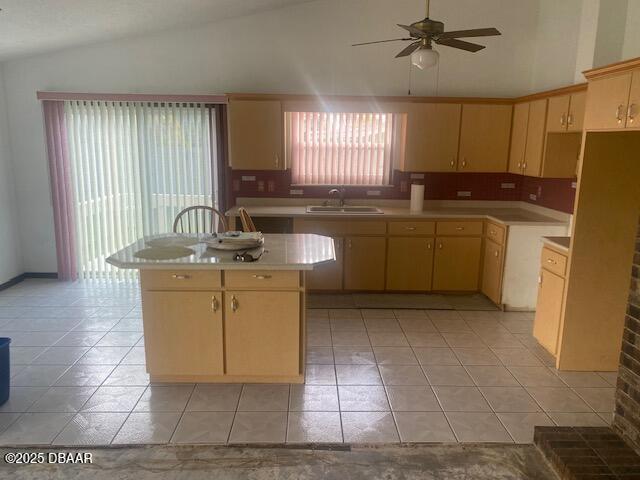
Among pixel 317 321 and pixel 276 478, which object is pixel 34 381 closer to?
pixel 276 478

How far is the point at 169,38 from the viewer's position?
4.96 m

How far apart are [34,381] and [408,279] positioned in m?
3.39

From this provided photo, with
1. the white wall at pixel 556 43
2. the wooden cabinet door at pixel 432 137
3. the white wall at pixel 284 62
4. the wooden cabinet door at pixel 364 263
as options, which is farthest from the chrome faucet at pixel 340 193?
A: the white wall at pixel 556 43

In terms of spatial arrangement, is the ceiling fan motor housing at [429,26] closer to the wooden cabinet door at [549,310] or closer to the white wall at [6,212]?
the wooden cabinet door at [549,310]

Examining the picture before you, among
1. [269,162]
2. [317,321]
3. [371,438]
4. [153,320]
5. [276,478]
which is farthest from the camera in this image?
[269,162]

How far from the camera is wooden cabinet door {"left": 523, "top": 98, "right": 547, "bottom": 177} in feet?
14.2

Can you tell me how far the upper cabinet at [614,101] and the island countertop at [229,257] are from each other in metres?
1.85

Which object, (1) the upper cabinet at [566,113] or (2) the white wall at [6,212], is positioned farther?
(2) the white wall at [6,212]

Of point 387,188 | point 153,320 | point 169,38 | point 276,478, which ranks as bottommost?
point 276,478

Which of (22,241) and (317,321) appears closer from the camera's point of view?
(317,321)

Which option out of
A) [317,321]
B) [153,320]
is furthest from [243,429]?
[317,321]

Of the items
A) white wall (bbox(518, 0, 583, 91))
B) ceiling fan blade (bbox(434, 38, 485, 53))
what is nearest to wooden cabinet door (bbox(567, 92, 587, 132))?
white wall (bbox(518, 0, 583, 91))

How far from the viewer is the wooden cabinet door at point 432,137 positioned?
16.2ft

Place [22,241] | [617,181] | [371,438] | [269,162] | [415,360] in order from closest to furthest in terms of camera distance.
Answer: [371,438] < [617,181] < [415,360] < [269,162] < [22,241]
